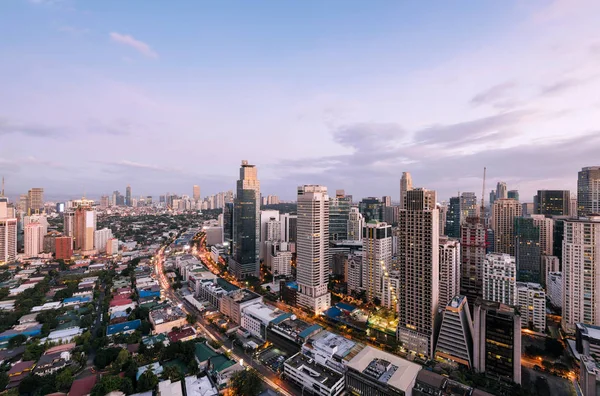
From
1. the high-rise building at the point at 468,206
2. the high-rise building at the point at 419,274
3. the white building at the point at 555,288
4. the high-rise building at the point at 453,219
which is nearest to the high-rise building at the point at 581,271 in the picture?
the white building at the point at 555,288

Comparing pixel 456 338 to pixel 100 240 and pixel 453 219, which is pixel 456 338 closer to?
pixel 453 219

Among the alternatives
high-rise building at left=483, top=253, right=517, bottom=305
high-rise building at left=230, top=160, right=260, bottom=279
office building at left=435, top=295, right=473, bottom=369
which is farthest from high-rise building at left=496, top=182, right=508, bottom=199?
high-rise building at left=230, top=160, right=260, bottom=279

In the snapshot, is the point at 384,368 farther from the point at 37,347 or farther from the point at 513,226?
the point at 513,226

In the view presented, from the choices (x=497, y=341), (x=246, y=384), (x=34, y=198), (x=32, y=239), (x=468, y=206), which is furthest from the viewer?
(x=34, y=198)

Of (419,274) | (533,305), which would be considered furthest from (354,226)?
(419,274)

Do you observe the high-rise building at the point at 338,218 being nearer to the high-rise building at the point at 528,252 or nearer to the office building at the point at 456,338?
the high-rise building at the point at 528,252

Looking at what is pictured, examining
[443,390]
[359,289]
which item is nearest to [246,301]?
[359,289]
